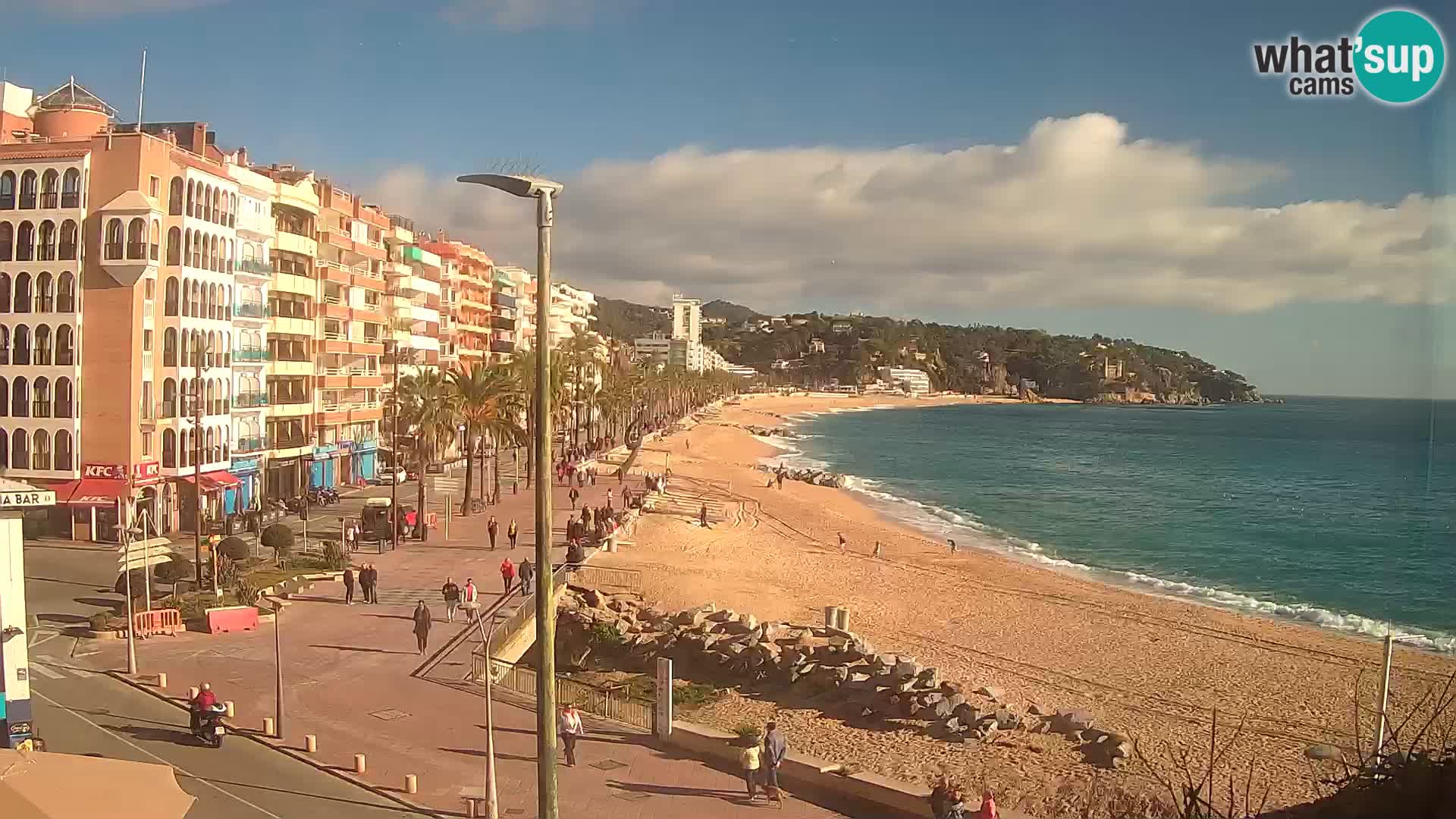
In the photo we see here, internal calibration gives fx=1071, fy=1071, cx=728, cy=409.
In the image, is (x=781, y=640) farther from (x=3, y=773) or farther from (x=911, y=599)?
(x=3, y=773)

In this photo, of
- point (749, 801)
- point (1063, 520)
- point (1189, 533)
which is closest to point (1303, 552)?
point (1189, 533)

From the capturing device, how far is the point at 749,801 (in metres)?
14.5

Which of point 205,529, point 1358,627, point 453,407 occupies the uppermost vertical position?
point 453,407

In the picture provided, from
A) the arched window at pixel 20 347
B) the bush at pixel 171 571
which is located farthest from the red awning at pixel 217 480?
the bush at pixel 171 571

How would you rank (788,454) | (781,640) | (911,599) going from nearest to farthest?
1. (781,640)
2. (911,599)
3. (788,454)

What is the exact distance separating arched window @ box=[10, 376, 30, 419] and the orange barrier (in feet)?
63.6

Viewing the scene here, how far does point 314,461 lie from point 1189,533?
46.4 m

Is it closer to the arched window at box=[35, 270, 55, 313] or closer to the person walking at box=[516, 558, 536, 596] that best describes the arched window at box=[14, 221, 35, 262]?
the arched window at box=[35, 270, 55, 313]

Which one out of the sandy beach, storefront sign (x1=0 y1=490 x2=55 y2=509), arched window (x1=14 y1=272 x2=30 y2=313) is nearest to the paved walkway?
the sandy beach

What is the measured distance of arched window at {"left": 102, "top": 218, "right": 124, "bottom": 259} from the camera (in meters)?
38.1

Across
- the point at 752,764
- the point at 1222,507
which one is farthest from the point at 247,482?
the point at 1222,507

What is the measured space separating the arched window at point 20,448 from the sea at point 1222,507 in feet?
129

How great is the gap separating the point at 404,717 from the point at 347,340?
44.0 metres

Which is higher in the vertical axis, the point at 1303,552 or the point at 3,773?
the point at 3,773
